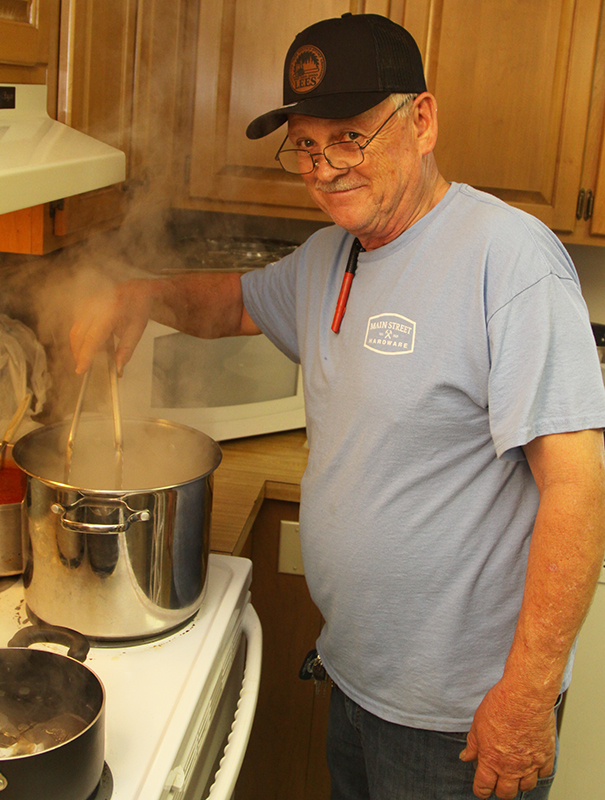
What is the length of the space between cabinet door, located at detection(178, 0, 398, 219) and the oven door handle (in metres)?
0.96

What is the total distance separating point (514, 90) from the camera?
166 cm

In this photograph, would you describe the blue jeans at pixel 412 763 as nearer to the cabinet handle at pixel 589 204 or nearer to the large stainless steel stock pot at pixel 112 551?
the large stainless steel stock pot at pixel 112 551

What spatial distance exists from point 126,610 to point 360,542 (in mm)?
307

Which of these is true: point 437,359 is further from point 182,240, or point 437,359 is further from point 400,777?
point 182,240

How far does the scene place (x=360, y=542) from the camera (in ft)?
3.34

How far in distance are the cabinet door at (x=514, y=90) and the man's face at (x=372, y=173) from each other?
29.6 inches

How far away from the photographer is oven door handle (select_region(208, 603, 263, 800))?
3.02 feet

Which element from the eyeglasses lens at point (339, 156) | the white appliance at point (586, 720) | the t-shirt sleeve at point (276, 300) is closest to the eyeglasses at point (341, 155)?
the eyeglasses lens at point (339, 156)

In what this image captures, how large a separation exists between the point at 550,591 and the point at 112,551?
0.49 m

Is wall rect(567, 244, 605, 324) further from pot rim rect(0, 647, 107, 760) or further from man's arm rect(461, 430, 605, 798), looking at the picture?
pot rim rect(0, 647, 107, 760)

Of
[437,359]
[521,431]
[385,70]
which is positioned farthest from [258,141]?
[521,431]

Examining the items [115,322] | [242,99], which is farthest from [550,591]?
[242,99]

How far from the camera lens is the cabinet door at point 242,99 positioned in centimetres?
166

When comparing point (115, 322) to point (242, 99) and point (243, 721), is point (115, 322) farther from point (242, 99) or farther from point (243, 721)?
point (242, 99)
